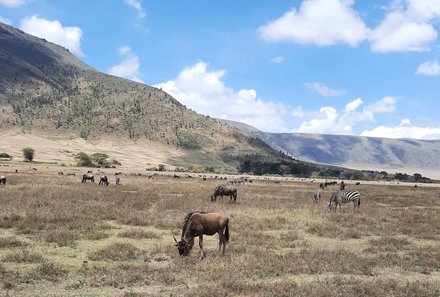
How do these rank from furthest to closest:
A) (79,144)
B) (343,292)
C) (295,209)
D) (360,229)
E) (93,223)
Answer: (79,144) → (295,209) → (360,229) → (93,223) → (343,292)

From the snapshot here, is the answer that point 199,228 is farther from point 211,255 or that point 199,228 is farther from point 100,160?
point 100,160

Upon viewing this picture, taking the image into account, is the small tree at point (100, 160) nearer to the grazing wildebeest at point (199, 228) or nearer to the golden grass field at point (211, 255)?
the golden grass field at point (211, 255)

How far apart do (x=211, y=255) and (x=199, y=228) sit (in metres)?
1.23

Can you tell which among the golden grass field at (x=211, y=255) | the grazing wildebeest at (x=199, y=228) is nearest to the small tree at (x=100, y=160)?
the golden grass field at (x=211, y=255)

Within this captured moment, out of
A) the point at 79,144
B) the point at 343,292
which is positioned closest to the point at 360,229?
the point at 343,292

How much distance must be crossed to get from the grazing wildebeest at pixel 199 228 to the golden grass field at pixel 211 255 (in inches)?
19.9

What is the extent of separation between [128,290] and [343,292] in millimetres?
6311

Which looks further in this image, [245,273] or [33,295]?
[245,273]

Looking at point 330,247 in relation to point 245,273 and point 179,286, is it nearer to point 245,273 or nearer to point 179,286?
point 245,273

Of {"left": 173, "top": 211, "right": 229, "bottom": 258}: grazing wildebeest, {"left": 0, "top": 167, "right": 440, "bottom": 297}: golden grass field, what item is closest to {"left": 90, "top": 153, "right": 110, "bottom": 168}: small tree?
{"left": 0, "top": 167, "right": 440, "bottom": 297}: golden grass field

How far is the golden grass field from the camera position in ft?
43.1

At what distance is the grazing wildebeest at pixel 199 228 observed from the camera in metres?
17.0

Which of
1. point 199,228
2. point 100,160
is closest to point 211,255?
point 199,228

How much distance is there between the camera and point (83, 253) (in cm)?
1742
